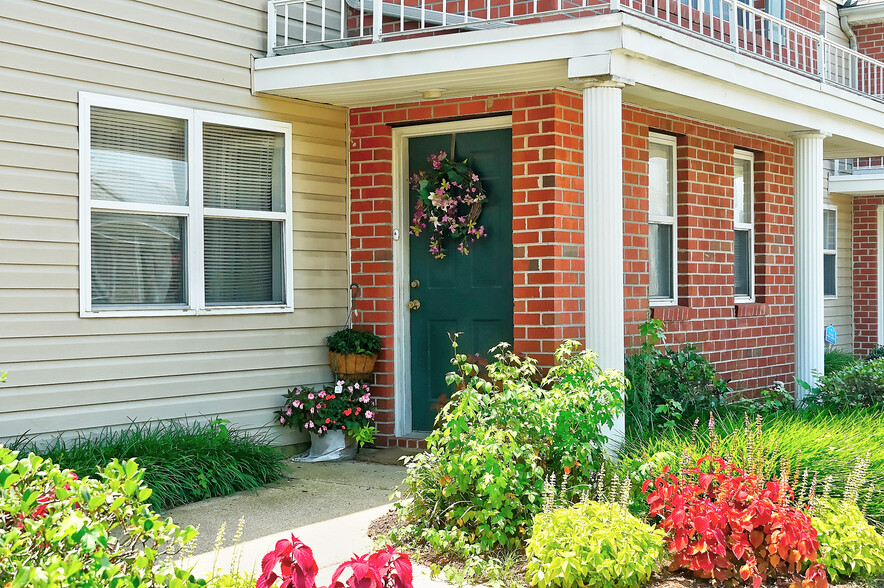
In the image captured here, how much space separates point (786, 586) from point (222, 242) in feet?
14.6

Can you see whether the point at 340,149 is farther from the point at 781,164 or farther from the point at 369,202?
the point at 781,164

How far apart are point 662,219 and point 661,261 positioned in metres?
0.37

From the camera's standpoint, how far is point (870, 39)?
559 inches

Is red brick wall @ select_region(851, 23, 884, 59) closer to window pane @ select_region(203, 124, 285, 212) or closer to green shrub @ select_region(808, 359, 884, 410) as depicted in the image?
green shrub @ select_region(808, 359, 884, 410)

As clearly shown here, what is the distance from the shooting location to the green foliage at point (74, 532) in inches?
93.6

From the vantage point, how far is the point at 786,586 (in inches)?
174

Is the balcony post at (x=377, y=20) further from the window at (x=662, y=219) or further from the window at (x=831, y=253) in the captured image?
the window at (x=831, y=253)

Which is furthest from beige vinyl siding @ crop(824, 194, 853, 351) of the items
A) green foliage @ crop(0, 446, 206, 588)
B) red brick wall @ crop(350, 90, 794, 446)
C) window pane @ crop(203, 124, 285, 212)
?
green foliage @ crop(0, 446, 206, 588)

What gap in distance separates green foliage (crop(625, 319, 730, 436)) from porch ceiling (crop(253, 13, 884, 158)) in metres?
1.82

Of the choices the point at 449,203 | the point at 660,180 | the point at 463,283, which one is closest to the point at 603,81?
the point at 449,203

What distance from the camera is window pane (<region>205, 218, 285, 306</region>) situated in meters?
6.97

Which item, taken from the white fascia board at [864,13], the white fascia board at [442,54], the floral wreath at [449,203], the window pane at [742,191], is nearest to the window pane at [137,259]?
the white fascia board at [442,54]

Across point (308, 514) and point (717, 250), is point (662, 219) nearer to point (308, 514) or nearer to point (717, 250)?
point (717, 250)

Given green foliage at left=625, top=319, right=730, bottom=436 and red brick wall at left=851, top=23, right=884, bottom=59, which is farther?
red brick wall at left=851, top=23, right=884, bottom=59
